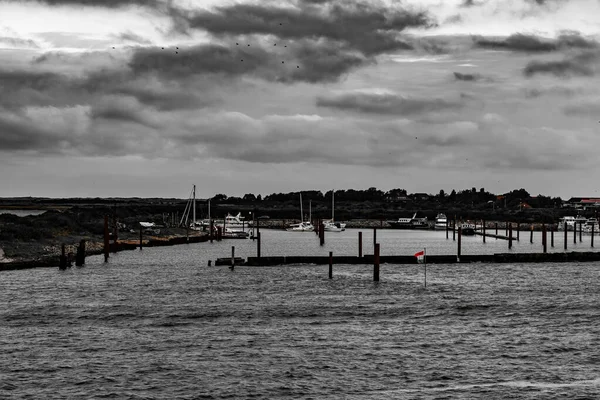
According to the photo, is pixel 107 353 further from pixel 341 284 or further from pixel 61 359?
pixel 341 284

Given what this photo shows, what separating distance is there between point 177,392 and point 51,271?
51.6 meters

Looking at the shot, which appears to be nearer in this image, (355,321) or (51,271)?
(355,321)

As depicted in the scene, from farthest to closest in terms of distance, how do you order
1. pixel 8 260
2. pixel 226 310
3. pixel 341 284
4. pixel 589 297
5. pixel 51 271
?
1. pixel 8 260
2. pixel 51 271
3. pixel 341 284
4. pixel 589 297
5. pixel 226 310

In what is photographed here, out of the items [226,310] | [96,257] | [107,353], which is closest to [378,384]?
[107,353]

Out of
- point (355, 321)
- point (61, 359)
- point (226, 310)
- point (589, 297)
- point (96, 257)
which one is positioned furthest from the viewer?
point (96, 257)

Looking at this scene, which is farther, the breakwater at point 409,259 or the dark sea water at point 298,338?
the breakwater at point 409,259

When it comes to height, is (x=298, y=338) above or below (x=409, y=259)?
below

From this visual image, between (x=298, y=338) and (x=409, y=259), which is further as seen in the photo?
(x=409, y=259)

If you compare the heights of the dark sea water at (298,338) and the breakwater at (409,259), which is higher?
the breakwater at (409,259)

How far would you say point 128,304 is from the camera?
185 ft

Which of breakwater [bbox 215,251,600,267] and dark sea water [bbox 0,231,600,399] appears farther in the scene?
breakwater [bbox 215,251,600,267]

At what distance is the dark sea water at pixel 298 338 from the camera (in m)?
32.5

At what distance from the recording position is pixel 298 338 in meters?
42.6

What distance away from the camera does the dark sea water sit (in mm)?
32531
